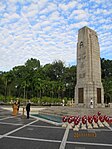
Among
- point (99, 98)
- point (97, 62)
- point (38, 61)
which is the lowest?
point (99, 98)

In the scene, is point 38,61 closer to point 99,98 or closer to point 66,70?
point 66,70

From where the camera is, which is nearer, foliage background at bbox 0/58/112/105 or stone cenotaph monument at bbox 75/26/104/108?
stone cenotaph monument at bbox 75/26/104/108

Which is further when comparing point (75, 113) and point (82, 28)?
point (82, 28)

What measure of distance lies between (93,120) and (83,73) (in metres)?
11.0

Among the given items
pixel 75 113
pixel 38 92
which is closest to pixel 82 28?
pixel 75 113

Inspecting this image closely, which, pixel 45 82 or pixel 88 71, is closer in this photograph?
pixel 88 71

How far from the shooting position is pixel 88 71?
2361 cm

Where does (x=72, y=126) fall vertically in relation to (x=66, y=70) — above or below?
below

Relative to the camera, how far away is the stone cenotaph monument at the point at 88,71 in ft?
76.0

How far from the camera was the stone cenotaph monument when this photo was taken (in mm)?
23172

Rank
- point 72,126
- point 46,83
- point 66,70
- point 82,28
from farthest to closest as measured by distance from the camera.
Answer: point 66,70 < point 46,83 < point 82,28 < point 72,126

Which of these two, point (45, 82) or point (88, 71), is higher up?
point (45, 82)

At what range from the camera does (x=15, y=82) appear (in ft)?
217

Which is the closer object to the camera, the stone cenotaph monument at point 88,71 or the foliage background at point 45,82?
the stone cenotaph monument at point 88,71
